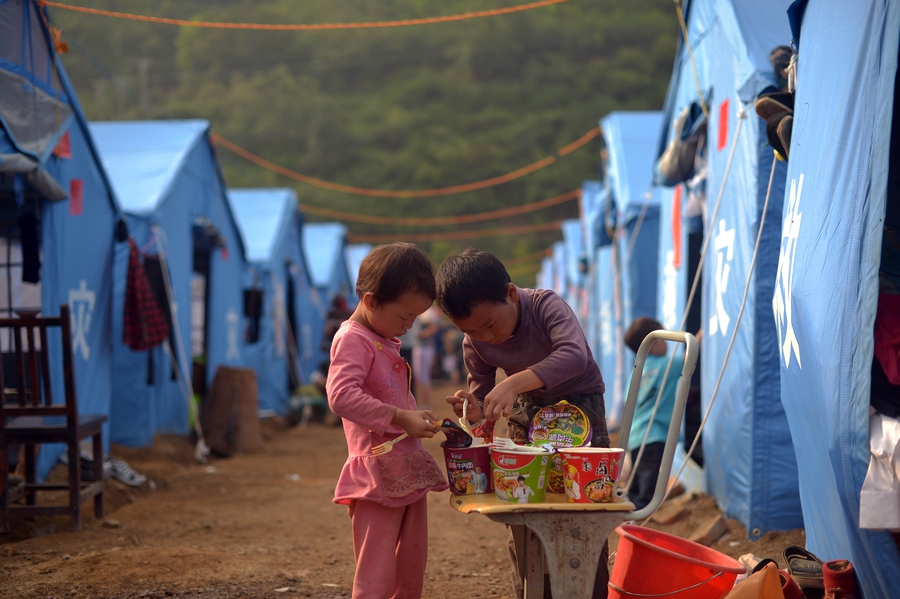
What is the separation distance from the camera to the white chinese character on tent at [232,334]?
10.8 m

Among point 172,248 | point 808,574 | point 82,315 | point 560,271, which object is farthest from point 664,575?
point 560,271

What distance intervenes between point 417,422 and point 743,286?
2.56m

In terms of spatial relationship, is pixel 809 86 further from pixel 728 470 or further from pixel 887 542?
pixel 728 470

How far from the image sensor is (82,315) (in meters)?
6.38

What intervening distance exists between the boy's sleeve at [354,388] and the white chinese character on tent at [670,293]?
12.7ft

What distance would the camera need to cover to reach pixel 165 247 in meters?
8.05

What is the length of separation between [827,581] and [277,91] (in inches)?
1588

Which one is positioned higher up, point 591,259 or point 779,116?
point 779,116

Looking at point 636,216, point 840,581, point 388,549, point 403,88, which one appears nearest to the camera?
point 840,581

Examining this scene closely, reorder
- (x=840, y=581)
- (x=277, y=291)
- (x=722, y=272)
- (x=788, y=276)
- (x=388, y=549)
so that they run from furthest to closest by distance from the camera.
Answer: (x=277, y=291)
(x=722, y=272)
(x=788, y=276)
(x=388, y=549)
(x=840, y=581)

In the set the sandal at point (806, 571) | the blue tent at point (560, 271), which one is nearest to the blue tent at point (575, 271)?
the blue tent at point (560, 271)

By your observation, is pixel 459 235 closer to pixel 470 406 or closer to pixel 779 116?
pixel 779 116

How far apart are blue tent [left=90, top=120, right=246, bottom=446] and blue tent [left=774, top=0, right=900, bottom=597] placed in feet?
20.3

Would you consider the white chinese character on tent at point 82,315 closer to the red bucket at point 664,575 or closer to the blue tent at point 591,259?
the red bucket at point 664,575
